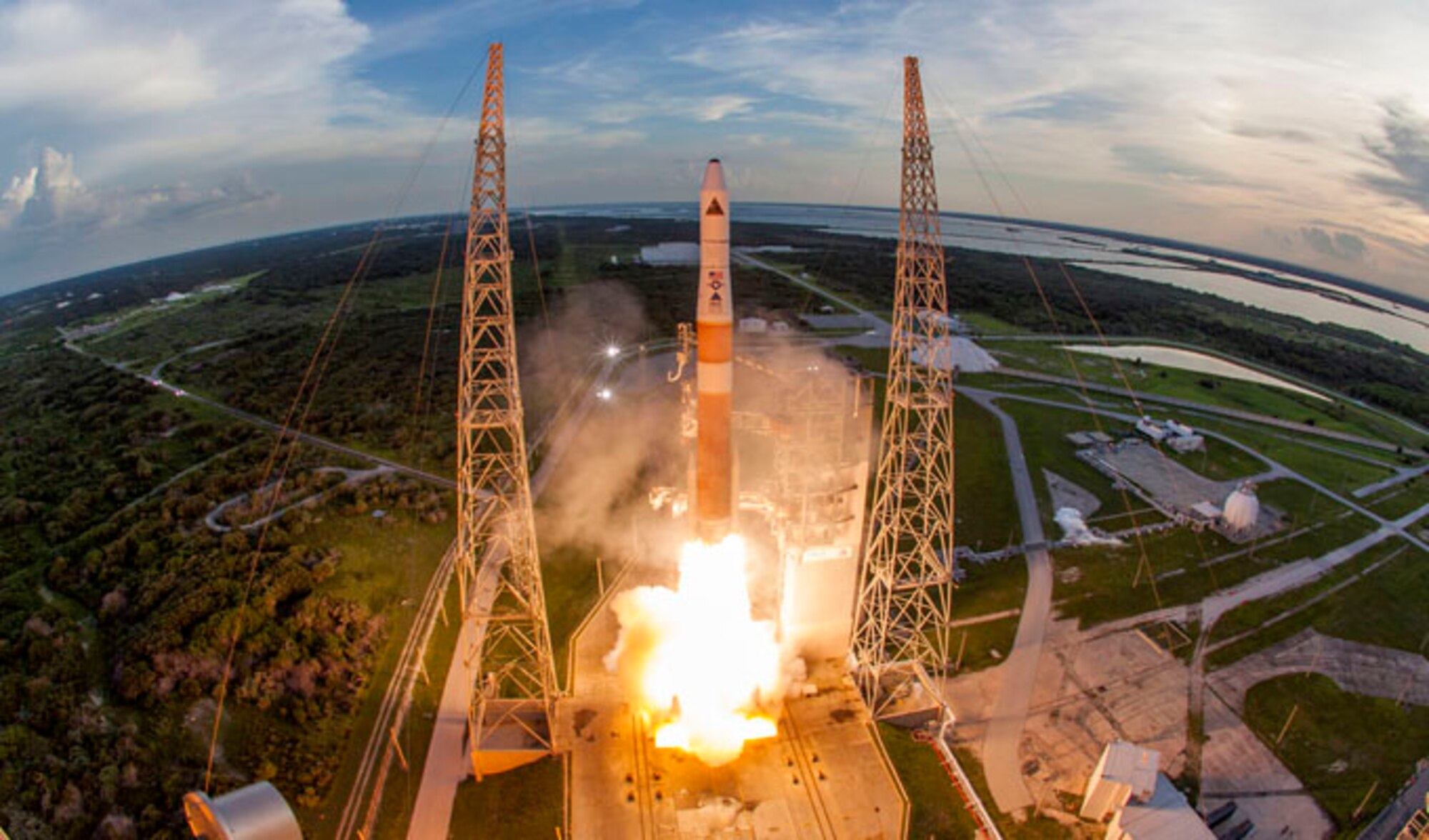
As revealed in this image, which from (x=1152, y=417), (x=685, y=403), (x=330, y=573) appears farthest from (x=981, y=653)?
(x=1152, y=417)

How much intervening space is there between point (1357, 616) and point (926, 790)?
30.0m

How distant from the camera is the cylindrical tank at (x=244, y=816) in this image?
54.1 ft

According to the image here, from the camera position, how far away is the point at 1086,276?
598 feet

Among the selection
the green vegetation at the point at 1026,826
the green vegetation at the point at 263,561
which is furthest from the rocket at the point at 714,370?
the green vegetation at the point at 1026,826

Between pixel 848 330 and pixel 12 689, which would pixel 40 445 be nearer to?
pixel 12 689

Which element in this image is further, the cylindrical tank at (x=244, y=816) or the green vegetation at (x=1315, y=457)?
the green vegetation at (x=1315, y=457)

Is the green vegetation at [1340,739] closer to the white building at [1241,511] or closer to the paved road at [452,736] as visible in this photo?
the white building at [1241,511]

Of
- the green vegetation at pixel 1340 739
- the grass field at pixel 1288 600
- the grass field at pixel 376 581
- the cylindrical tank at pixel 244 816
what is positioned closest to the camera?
the cylindrical tank at pixel 244 816

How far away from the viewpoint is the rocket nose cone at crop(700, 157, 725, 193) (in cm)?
2291

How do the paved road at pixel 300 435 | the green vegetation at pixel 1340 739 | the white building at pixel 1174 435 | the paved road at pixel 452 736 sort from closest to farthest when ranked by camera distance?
the paved road at pixel 452 736 < the green vegetation at pixel 1340 739 < the paved road at pixel 300 435 < the white building at pixel 1174 435

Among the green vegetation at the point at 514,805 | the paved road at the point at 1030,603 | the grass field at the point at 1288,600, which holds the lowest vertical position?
the grass field at the point at 1288,600

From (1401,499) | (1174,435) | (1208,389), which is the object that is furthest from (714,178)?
(1208,389)

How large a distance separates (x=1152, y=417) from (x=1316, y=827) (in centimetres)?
4989

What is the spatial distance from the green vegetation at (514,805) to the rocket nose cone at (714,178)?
855 inches
